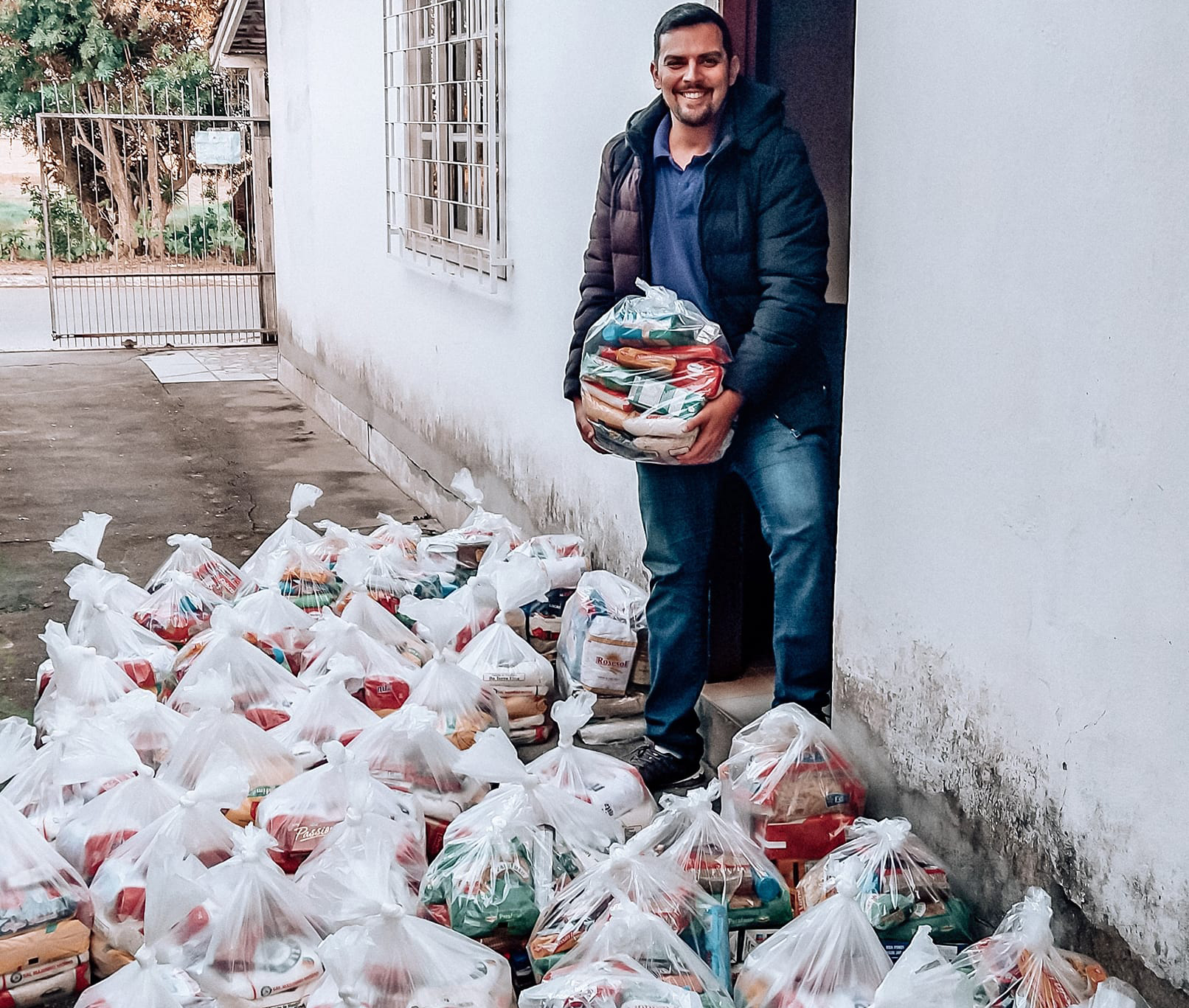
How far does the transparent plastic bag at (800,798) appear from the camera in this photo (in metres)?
2.91

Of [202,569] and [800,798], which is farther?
[202,569]

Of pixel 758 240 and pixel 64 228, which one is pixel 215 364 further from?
pixel 64 228

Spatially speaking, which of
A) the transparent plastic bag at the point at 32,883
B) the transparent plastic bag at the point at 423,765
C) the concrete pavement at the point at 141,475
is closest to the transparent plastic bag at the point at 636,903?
the transparent plastic bag at the point at 423,765

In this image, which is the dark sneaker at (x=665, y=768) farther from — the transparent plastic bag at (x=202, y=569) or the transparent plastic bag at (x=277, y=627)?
the transparent plastic bag at (x=202, y=569)

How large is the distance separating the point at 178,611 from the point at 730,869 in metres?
2.39

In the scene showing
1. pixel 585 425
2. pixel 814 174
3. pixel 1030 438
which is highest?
pixel 814 174

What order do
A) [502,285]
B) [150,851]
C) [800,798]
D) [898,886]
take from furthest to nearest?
[502,285]
[800,798]
[150,851]
[898,886]

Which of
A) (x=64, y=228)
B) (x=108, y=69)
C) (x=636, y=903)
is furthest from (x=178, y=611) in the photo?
(x=108, y=69)

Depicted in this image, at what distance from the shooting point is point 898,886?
8.41 feet

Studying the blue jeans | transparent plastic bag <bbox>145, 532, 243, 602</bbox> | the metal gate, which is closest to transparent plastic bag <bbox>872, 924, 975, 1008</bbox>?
the blue jeans

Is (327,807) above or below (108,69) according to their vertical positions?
below

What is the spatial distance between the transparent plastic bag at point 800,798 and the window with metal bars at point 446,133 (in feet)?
9.65

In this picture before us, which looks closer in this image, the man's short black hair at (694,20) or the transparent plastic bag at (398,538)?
the man's short black hair at (694,20)

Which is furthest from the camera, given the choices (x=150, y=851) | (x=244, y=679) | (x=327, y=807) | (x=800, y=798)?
(x=244, y=679)
